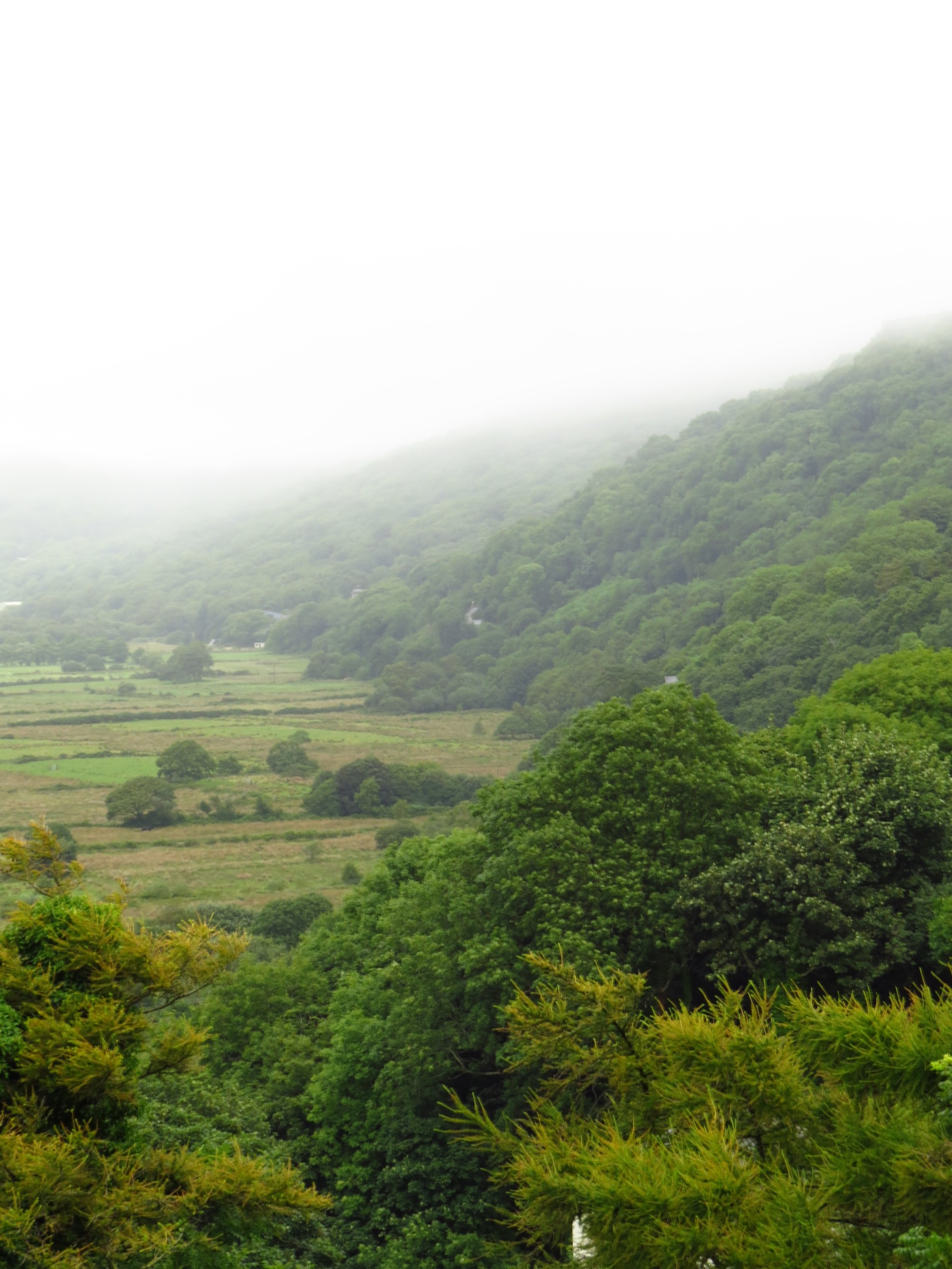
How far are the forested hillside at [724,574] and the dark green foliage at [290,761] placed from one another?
106ft

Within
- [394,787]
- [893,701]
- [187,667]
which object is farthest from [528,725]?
[187,667]

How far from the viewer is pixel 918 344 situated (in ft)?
529

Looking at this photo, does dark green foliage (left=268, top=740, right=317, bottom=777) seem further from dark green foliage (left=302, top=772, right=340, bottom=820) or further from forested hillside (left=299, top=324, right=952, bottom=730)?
forested hillside (left=299, top=324, right=952, bottom=730)

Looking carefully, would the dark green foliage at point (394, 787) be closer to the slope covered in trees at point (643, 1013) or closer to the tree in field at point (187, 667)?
the slope covered in trees at point (643, 1013)

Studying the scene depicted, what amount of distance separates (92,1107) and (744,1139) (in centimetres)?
989

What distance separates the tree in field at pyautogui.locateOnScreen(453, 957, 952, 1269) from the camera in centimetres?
956

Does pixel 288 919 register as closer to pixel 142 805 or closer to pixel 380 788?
pixel 142 805

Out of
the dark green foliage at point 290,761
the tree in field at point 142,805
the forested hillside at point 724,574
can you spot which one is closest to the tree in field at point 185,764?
the dark green foliage at point 290,761

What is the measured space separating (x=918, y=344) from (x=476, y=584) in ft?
315

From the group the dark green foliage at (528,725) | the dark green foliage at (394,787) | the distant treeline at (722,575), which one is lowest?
the dark green foliage at (528,725)

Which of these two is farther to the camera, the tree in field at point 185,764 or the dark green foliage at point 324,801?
the tree in field at point 185,764

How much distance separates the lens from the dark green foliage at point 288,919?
48.6 meters

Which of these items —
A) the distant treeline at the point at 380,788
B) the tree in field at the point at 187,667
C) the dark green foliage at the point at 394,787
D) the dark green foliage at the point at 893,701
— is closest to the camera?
the dark green foliage at the point at 893,701

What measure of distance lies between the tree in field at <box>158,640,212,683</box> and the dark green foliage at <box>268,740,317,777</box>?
240 ft
